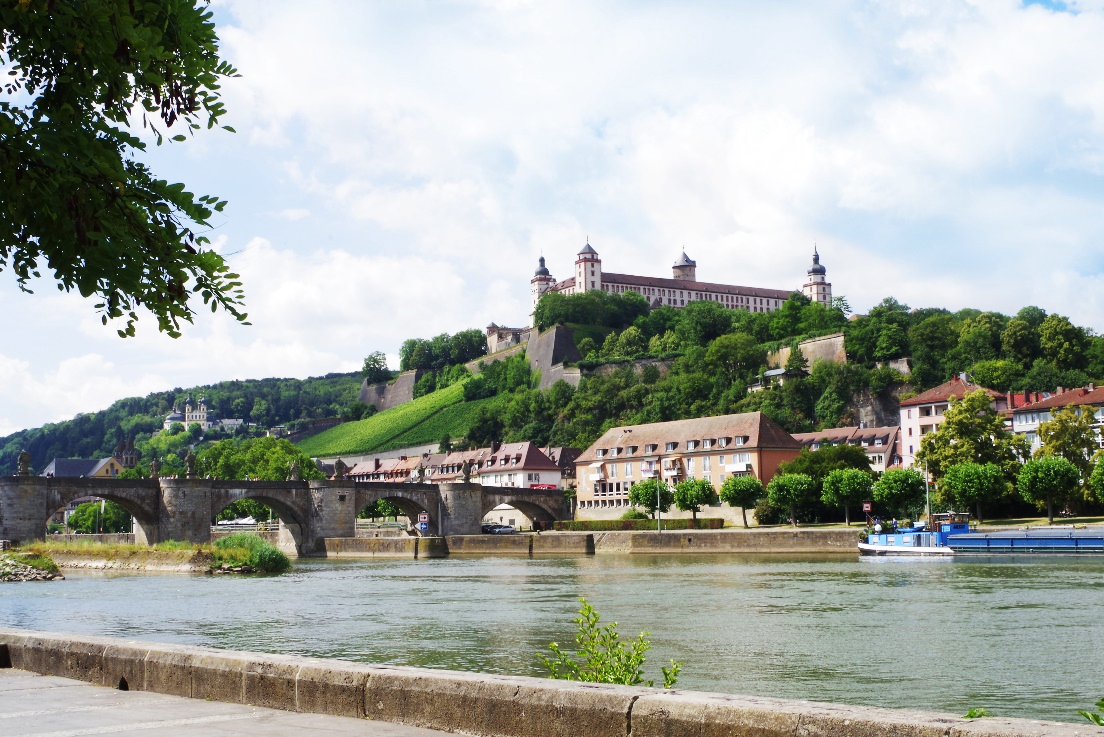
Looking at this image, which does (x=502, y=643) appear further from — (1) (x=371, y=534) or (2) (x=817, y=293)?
(2) (x=817, y=293)

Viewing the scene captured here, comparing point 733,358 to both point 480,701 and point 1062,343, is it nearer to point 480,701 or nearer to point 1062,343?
point 1062,343

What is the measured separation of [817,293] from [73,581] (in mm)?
132048

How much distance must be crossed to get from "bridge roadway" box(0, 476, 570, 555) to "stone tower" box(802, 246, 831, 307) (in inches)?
3531

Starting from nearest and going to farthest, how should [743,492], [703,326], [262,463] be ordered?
[743,492] → [262,463] → [703,326]

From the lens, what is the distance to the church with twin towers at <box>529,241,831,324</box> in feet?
475

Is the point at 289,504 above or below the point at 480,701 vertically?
above

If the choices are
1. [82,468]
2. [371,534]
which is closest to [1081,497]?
[371,534]

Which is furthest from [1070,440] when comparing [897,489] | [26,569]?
[26,569]

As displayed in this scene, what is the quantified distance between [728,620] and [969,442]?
36.5m

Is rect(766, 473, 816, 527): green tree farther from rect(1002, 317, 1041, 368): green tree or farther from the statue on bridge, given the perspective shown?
rect(1002, 317, 1041, 368): green tree

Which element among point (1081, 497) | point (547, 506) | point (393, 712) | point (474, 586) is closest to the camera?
point (393, 712)

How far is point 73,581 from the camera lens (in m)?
39.0

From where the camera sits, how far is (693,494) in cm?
6506

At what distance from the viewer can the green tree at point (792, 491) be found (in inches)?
2265
